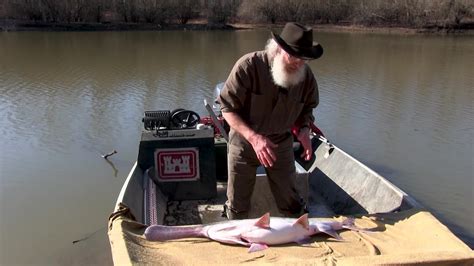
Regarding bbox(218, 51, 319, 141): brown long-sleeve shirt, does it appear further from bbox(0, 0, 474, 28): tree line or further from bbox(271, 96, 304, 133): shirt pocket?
bbox(0, 0, 474, 28): tree line

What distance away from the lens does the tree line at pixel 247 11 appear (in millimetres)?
40375

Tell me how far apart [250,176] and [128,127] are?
21.0 ft

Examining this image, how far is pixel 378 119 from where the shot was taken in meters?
11.0

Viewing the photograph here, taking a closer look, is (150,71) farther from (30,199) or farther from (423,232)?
(423,232)

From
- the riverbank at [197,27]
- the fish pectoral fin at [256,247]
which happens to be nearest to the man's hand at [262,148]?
the fish pectoral fin at [256,247]

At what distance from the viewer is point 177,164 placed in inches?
219

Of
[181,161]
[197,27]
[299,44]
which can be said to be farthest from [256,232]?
[197,27]

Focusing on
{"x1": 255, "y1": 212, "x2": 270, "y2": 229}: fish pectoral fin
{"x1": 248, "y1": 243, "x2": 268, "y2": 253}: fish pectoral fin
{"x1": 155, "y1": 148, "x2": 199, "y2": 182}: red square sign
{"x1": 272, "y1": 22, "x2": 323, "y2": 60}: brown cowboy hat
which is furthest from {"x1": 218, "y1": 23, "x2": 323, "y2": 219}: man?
{"x1": 155, "y1": 148, "x2": 199, "y2": 182}: red square sign

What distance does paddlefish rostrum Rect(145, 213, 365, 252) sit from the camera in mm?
3439

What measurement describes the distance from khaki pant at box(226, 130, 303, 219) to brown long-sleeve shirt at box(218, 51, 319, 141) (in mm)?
187

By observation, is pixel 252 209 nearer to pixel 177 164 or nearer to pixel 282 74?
pixel 177 164

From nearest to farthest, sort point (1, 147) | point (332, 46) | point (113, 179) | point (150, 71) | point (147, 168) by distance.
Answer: point (147, 168), point (113, 179), point (1, 147), point (150, 71), point (332, 46)

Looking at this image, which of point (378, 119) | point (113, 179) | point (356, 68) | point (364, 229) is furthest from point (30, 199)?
point (356, 68)

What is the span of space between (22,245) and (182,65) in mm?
13543
